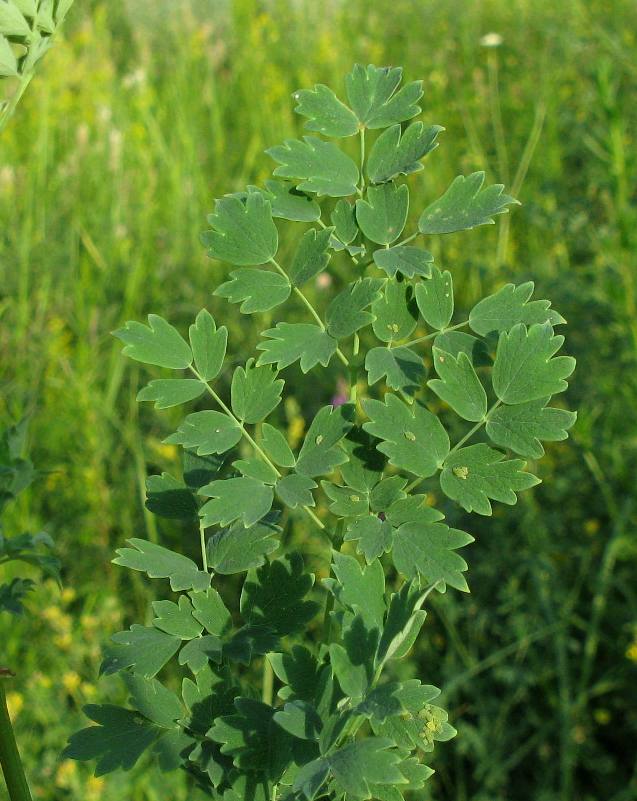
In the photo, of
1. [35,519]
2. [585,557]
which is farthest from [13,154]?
[585,557]

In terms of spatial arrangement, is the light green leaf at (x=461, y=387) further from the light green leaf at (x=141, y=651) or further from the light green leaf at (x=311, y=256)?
the light green leaf at (x=141, y=651)

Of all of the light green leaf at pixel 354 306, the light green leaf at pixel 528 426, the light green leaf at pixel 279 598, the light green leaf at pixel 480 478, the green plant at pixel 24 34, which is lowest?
the light green leaf at pixel 279 598

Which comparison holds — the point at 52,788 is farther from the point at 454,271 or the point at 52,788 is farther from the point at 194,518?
the point at 454,271

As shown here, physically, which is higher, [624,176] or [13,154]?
[13,154]

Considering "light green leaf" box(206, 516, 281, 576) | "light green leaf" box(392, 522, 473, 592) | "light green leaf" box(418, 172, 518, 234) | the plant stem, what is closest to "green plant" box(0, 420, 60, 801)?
the plant stem

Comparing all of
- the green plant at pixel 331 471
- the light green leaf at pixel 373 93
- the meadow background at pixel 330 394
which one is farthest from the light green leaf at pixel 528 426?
the meadow background at pixel 330 394
